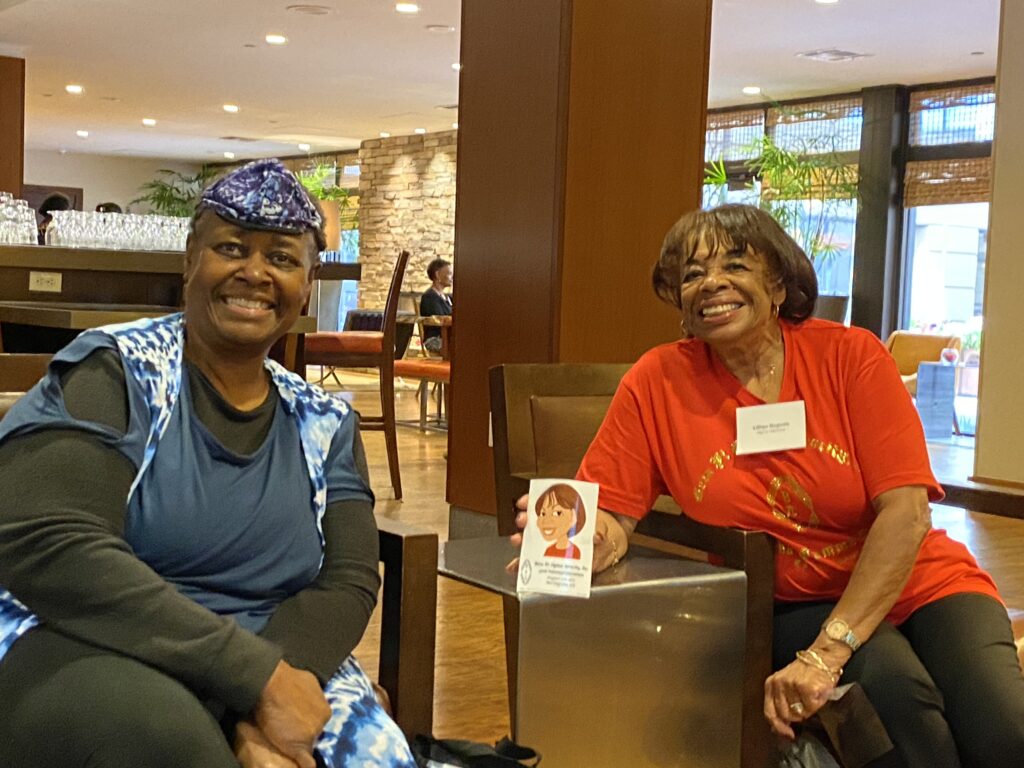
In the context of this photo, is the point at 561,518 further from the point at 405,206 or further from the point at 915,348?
the point at 405,206

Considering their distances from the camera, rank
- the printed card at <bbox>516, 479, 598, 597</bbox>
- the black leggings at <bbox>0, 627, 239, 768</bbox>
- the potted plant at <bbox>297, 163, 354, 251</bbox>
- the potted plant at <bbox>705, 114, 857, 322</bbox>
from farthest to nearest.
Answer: the potted plant at <bbox>297, 163, 354, 251</bbox> → the potted plant at <bbox>705, 114, 857, 322</bbox> → the printed card at <bbox>516, 479, 598, 597</bbox> → the black leggings at <bbox>0, 627, 239, 768</bbox>

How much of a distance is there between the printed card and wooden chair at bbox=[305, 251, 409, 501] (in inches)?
146

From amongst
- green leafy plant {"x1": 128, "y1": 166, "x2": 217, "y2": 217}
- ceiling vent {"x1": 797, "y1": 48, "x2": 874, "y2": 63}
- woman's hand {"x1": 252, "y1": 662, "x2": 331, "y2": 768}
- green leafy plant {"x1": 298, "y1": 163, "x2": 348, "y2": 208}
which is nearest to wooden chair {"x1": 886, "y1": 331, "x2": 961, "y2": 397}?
ceiling vent {"x1": 797, "y1": 48, "x2": 874, "y2": 63}

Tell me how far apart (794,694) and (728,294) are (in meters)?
0.61

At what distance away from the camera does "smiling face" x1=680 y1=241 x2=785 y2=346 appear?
209 cm

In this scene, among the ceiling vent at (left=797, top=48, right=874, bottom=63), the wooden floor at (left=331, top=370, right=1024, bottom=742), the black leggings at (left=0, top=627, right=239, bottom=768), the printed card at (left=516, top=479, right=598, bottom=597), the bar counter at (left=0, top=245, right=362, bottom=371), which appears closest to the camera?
the black leggings at (left=0, top=627, right=239, bottom=768)

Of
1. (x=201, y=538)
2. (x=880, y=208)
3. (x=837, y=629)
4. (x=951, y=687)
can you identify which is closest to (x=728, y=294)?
(x=837, y=629)

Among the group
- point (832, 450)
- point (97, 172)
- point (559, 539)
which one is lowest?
point (559, 539)

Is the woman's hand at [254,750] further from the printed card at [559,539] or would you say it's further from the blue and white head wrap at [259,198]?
the blue and white head wrap at [259,198]

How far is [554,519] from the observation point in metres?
1.84

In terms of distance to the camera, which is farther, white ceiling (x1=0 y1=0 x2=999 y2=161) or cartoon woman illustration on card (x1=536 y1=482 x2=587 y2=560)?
white ceiling (x1=0 y1=0 x2=999 y2=161)

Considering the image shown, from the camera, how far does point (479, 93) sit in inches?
178

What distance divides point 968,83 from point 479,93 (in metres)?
7.43

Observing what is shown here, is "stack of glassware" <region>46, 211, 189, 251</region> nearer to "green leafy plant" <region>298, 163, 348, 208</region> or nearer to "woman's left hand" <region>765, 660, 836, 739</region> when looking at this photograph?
"woman's left hand" <region>765, 660, 836, 739</region>
